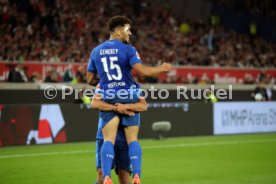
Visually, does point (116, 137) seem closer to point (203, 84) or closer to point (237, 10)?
point (203, 84)

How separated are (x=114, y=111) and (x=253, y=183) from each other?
362 centimetres

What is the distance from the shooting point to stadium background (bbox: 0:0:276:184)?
1436 centimetres

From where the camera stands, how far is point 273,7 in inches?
1513

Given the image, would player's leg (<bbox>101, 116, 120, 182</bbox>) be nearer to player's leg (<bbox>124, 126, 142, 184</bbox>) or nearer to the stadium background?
player's leg (<bbox>124, 126, 142, 184</bbox>)

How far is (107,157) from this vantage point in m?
8.07

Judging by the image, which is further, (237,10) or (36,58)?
(237,10)

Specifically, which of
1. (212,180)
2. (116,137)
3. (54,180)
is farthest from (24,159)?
(116,137)

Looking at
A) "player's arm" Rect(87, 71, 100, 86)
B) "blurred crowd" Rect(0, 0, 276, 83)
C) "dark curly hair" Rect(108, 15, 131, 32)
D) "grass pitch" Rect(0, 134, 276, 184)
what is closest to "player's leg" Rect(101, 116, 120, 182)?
"player's arm" Rect(87, 71, 100, 86)

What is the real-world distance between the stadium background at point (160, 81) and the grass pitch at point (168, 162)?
1.0 inches

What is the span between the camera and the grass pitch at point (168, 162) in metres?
11.4

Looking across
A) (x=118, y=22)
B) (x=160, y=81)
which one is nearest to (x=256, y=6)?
(x=160, y=81)

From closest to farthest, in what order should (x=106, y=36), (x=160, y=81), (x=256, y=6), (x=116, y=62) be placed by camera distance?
(x=116, y=62) < (x=160, y=81) < (x=106, y=36) < (x=256, y=6)

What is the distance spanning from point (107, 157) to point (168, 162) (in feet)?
21.2

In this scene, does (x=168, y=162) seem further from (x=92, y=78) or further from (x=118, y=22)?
(x=118, y=22)
